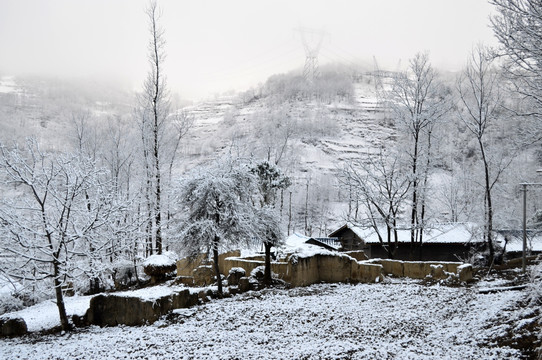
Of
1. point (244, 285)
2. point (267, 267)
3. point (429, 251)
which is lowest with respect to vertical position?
point (429, 251)

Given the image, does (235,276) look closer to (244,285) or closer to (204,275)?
(244,285)

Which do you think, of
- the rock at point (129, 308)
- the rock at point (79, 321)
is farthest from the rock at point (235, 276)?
the rock at point (79, 321)

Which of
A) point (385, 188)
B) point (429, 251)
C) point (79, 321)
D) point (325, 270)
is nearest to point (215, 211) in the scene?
point (79, 321)

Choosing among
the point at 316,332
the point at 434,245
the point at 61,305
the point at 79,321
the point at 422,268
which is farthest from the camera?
the point at 434,245

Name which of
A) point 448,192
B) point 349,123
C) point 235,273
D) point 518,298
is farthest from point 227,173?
point 349,123

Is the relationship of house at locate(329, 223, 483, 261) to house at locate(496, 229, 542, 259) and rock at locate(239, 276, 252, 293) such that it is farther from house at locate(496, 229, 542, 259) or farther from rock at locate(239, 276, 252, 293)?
rock at locate(239, 276, 252, 293)

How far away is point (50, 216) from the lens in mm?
11086

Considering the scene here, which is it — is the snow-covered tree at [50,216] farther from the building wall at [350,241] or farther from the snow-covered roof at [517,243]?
the snow-covered roof at [517,243]

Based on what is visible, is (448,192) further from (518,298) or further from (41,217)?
(41,217)

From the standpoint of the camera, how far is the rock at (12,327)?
11430mm

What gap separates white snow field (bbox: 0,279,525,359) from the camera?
7.25 metres

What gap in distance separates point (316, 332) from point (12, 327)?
32.2 ft

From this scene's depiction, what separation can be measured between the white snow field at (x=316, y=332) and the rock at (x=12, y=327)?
723mm

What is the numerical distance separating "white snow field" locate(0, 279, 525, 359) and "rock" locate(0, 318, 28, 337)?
2.37ft
